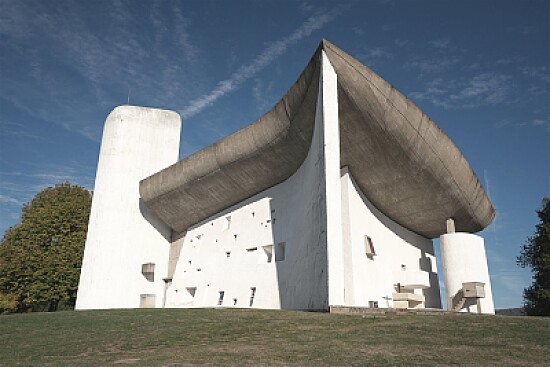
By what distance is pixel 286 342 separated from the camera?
6422 mm

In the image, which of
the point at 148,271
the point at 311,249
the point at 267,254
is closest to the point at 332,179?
the point at 311,249

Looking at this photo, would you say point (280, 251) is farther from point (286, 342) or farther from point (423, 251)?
point (286, 342)

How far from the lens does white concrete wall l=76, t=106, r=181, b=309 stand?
23031 millimetres

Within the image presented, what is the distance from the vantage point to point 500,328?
24.2 ft

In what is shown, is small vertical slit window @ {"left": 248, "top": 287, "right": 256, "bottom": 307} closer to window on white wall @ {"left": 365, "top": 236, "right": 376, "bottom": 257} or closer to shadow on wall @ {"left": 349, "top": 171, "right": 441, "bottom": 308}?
window on white wall @ {"left": 365, "top": 236, "right": 376, "bottom": 257}

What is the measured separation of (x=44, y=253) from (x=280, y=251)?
1530 centimetres

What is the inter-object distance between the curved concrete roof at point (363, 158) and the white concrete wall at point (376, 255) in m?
0.52

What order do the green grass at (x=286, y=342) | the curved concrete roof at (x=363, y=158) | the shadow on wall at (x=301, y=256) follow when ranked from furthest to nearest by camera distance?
the curved concrete roof at (x=363, y=158), the shadow on wall at (x=301, y=256), the green grass at (x=286, y=342)

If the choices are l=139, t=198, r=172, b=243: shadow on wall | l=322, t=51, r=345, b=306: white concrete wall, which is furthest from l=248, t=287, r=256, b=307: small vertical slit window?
l=139, t=198, r=172, b=243: shadow on wall

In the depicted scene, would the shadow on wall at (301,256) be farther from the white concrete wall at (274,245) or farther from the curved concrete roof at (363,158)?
the curved concrete roof at (363,158)

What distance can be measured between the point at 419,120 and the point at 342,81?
3179 millimetres

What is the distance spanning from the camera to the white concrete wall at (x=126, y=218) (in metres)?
23.0

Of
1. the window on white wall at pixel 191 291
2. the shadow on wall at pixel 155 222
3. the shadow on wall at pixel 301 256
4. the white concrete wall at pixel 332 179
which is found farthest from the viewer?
the shadow on wall at pixel 155 222

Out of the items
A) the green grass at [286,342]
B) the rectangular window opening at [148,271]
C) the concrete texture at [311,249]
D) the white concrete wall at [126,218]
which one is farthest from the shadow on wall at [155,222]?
the green grass at [286,342]
